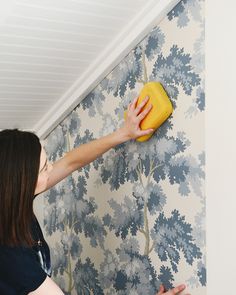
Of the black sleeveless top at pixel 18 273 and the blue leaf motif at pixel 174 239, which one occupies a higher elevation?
the blue leaf motif at pixel 174 239

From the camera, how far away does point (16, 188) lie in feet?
5.32

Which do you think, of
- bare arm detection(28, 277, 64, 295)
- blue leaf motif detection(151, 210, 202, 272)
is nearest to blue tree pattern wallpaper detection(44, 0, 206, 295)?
blue leaf motif detection(151, 210, 202, 272)

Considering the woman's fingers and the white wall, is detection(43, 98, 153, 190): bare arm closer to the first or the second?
the woman's fingers

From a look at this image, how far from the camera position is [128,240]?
6.68ft

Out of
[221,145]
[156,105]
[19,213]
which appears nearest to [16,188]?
[19,213]

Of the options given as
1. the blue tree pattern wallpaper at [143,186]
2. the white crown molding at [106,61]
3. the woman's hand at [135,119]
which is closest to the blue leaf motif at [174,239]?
the blue tree pattern wallpaper at [143,186]

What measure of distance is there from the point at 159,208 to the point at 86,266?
0.64m

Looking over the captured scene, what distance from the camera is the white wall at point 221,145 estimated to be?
1562 millimetres

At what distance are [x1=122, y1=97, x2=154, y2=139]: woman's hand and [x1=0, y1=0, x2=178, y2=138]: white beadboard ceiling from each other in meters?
0.27

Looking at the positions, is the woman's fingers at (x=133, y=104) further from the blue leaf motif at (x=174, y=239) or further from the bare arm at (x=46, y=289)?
the bare arm at (x=46, y=289)

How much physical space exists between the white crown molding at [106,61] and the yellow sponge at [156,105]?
0.22 metres

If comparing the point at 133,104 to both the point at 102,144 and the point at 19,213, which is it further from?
the point at 19,213

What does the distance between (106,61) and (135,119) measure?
35cm

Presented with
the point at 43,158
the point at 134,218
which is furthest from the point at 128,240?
the point at 43,158
